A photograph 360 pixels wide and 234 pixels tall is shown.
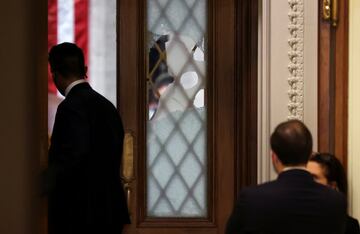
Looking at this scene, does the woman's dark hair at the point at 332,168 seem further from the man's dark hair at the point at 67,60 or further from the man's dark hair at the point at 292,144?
the man's dark hair at the point at 67,60

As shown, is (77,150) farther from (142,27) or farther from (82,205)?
(142,27)

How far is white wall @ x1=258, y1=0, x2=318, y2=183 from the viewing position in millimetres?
2938

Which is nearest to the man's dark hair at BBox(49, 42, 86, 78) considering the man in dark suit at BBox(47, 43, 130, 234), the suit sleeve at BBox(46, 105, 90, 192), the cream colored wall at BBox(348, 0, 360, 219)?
the man in dark suit at BBox(47, 43, 130, 234)

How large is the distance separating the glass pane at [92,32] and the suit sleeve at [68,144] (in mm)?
585

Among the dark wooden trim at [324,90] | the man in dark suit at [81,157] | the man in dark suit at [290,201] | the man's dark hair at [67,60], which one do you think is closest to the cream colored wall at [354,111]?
the dark wooden trim at [324,90]

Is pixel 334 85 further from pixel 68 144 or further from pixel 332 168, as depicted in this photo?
pixel 68 144

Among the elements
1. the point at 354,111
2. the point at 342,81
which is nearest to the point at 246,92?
the point at 342,81

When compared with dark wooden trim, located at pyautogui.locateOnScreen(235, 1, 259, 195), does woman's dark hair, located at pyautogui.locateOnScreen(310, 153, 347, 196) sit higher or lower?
lower

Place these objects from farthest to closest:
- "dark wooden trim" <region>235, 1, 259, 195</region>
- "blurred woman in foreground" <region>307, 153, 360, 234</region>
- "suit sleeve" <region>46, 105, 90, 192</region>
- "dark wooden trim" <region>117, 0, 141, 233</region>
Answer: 1. "dark wooden trim" <region>117, 0, 141, 233</region>
2. "dark wooden trim" <region>235, 1, 259, 195</region>
3. "suit sleeve" <region>46, 105, 90, 192</region>
4. "blurred woman in foreground" <region>307, 153, 360, 234</region>

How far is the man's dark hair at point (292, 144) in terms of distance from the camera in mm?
1980

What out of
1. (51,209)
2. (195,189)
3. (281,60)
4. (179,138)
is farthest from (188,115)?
(51,209)

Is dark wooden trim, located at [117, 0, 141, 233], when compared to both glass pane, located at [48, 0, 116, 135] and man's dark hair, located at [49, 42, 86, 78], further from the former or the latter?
man's dark hair, located at [49, 42, 86, 78]

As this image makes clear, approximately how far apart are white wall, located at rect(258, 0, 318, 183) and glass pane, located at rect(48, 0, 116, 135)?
0.85m

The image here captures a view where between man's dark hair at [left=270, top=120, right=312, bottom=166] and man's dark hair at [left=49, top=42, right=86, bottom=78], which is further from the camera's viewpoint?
man's dark hair at [left=49, top=42, right=86, bottom=78]
